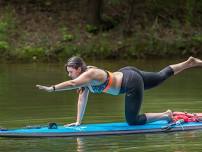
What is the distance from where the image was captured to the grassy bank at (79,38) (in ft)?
93.7

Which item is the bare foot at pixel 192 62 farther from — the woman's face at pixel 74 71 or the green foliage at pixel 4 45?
the green foliage at pixel 4 45

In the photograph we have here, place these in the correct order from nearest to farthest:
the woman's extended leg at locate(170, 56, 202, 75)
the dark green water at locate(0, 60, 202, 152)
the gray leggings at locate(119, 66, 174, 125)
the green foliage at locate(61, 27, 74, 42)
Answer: the dark green water at locate(0, 60, 202, 152), the gray leggings at locate(119, 66, 174, 125), the woman's extended leg at locate(170, 56, 202, 75), the green foliage at locate(61, 27, 74, 42)

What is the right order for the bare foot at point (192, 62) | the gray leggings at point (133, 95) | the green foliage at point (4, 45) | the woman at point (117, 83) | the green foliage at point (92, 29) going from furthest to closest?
the green foliage at point (92, 29) < the green foliage at point (4, 45) < the bare foot at point (192, 62) < the gray leggings at point (133, 95) < the woman at point (117, 83)

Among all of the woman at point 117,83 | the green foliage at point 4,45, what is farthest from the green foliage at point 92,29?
the woman at point 117,83

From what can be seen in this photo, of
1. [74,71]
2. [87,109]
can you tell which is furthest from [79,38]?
[74,71]

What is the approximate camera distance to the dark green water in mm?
10562

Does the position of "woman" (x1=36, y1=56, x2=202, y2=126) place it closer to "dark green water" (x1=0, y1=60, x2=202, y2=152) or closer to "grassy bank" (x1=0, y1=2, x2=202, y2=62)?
"dark green water" (x1=0, y1=60, x2=202, y2=152)

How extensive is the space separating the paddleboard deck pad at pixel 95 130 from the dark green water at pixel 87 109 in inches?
4.4

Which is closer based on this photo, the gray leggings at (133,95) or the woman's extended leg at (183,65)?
the gray leggings at (133,95)

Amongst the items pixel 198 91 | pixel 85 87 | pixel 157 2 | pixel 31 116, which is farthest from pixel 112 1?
pixel 85 87

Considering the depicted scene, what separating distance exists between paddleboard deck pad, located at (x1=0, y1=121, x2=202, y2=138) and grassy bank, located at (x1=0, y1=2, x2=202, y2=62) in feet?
54.9

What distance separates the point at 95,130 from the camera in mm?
11289

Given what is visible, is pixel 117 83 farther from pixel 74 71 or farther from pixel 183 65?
pixel 183 65

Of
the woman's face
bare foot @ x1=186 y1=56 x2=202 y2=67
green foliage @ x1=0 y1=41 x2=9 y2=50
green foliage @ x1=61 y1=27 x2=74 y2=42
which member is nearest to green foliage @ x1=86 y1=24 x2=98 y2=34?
green foliage @ x1=61 y1=27 x2=74 y2=42
